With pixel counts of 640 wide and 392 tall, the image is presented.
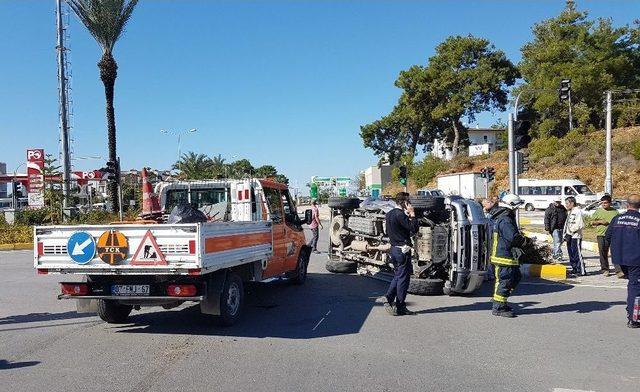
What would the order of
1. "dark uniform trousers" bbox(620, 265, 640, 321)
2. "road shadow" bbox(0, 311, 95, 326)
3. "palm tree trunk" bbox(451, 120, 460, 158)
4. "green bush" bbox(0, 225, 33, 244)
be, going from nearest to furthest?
1. "dark uniform trousers" bbox(620, 265, 640, 321)
2. "road shadow" bbox(0, 311, 95, 326)
3. "green bush" bbox(0, 225, 33, 244)
4. "palm tree trunk" bbox(451, 120, 460, 158)

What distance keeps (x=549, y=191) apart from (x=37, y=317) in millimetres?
37166

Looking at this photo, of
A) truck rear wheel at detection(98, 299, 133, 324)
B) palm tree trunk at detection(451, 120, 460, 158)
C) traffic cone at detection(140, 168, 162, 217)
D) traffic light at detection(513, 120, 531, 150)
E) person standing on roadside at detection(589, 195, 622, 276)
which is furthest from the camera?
palm tree trunk at detection(451, 120, 460, 158)

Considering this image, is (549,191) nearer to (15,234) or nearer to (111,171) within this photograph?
(111,171)

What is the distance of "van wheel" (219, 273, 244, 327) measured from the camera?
7.11m

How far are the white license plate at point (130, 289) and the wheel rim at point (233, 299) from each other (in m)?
1.08

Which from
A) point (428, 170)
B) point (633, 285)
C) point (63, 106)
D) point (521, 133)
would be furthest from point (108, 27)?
point (428, 170)

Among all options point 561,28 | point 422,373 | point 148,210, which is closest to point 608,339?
point 422,373

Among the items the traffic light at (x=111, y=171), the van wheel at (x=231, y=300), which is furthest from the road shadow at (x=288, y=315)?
the traffic light at (x=111, y=171)

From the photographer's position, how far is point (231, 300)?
289 inches

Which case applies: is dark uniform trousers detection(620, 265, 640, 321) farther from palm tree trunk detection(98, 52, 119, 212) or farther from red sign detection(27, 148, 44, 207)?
red sign detection(27, 148, 44, 207)

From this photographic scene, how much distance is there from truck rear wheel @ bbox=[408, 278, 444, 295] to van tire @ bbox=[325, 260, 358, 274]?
2.87m

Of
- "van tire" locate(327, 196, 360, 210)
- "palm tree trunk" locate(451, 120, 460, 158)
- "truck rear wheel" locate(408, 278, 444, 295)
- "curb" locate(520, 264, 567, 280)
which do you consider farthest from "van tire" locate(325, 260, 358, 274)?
"palm tree trunk" locate(451, 120, 460, 158)

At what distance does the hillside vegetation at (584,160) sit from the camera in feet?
125

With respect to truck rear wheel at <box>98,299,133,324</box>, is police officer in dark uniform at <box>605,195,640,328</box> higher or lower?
higher
